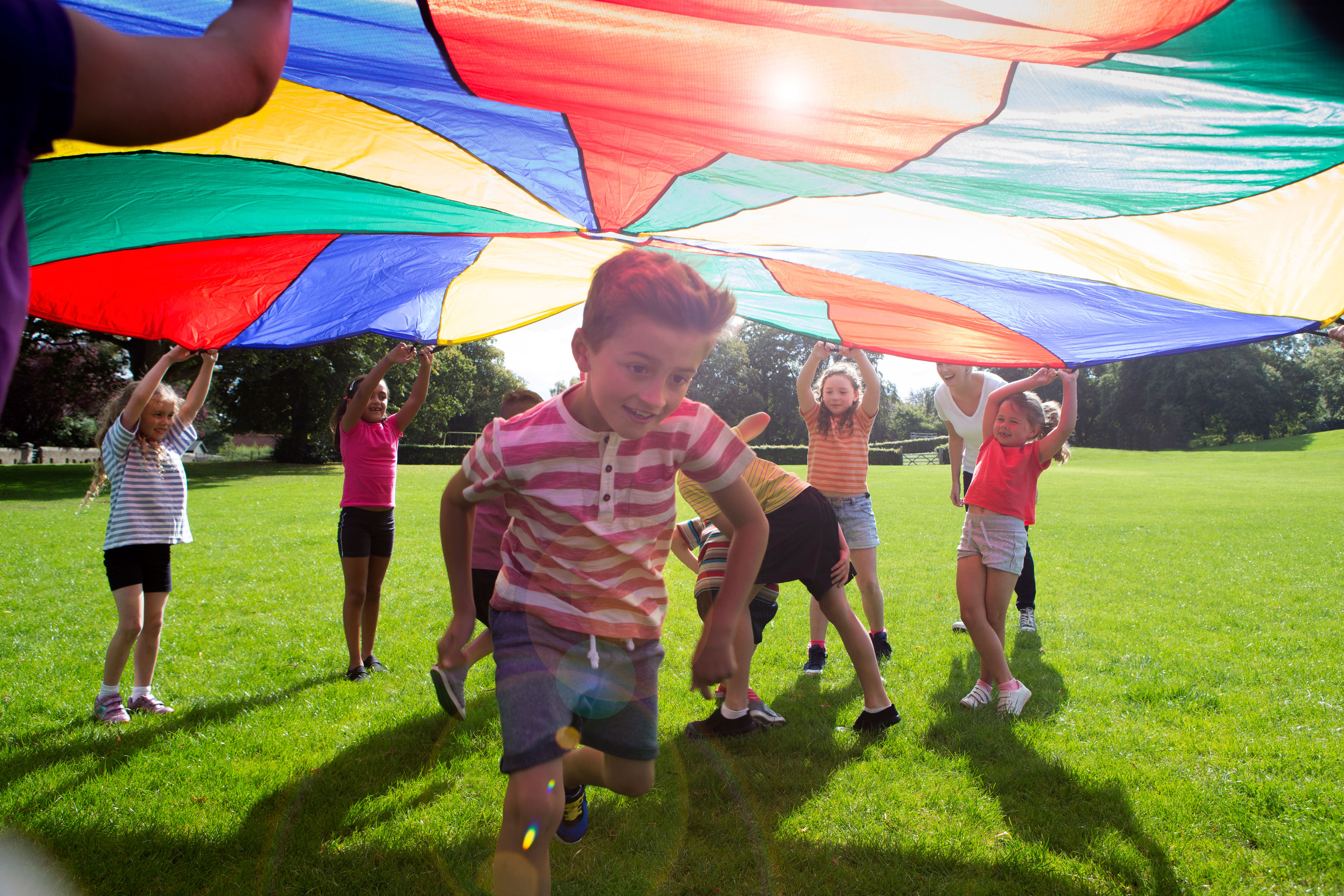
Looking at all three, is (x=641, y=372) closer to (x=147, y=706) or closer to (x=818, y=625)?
(x=818, y=625)

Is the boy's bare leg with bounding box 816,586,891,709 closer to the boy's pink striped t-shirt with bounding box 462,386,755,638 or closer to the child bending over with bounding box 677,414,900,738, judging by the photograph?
the child bending over with bounding box 677,414,900,738

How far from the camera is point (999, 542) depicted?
4133 millimetres

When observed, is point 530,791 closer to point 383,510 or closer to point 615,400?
point 615,400

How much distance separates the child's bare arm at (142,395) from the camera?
156 inches

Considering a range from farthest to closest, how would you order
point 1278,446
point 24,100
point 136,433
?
point 1278,446
point 136,433
point 24,100

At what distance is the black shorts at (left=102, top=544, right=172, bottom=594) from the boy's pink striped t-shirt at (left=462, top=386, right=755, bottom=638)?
277cm

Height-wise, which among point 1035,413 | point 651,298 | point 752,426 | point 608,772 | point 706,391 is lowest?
point 608,772

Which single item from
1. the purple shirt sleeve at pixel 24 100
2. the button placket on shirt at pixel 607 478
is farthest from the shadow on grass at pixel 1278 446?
the purple shirt sleeve at pixel 24 100

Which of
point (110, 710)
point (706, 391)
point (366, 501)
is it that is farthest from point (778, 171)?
point (706, 391)

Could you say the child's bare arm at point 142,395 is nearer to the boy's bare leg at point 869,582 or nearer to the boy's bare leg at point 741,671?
the boy's bare leg at point 741,671

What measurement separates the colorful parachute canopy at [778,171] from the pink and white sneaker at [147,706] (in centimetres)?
208

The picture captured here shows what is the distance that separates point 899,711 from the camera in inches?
162

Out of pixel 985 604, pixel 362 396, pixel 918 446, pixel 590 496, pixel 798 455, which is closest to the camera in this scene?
pixel 590 496

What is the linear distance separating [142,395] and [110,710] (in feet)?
5.46
